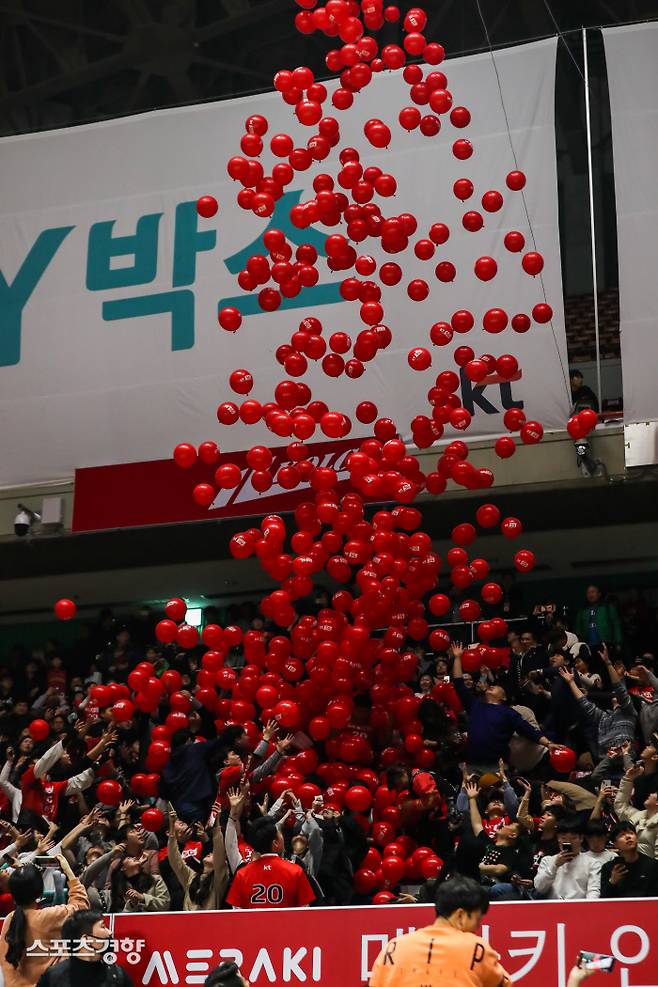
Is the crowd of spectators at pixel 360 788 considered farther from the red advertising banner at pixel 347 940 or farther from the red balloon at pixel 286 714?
the red advertising banner at pixel 347 940

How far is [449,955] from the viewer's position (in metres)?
4.73

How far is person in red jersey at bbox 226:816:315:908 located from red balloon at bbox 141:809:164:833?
2.49m

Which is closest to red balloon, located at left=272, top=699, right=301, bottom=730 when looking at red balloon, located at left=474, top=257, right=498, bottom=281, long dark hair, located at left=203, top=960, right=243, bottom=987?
red balloon, located at left=474, top=257, right=498, bottom=281

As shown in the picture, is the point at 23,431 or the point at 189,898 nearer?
the point at 189,898

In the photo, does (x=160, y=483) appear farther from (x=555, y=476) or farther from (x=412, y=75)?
(x=412, y=75)

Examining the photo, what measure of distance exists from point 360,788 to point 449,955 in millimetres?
4931

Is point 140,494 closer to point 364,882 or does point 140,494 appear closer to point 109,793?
point 109,793

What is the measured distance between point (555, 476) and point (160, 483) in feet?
13.4

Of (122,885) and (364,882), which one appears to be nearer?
(122,885)

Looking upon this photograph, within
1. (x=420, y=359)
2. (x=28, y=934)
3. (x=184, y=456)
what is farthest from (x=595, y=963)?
(x=184, y=456)

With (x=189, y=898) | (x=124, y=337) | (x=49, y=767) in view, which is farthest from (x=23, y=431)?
(x=189, y=898)

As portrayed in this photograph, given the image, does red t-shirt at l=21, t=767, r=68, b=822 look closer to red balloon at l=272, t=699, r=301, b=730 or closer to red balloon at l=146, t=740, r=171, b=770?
red balloon at l=146, t=740, r=171, b=770

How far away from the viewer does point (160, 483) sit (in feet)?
45.5

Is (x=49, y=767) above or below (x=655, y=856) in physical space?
above
